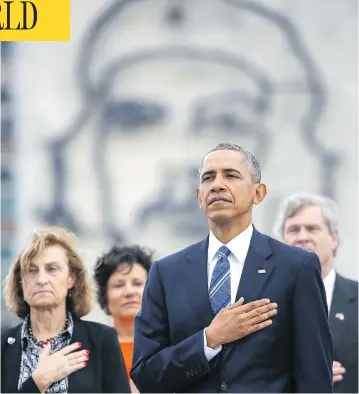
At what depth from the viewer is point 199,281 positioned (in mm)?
2432

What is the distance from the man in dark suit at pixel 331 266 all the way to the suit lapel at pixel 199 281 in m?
1.40

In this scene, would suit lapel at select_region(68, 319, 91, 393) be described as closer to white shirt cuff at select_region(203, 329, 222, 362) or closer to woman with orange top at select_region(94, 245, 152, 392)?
woman with orange top at select_region(94, 245, 152, 392)

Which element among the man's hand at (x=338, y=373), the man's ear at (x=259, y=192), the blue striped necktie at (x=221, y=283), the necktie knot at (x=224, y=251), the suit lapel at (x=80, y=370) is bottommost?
the man's hand at (x=338, y=373)

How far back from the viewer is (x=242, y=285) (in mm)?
2385

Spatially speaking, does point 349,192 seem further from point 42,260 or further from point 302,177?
point 42,260

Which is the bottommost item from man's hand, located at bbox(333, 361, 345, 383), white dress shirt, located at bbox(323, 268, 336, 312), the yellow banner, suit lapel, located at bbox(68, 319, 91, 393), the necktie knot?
man's hand, located at bbox(333, 361, 345, 383)

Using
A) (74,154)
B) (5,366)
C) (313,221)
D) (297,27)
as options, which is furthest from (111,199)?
(5,366)

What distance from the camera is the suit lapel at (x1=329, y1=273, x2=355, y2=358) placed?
3730 millimetres

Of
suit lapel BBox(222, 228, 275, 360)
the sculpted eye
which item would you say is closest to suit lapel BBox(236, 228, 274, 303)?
suit lapel BBox(222, 228, 275, 360)

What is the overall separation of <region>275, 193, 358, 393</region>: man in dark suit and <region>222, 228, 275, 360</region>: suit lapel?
1363 millimetres

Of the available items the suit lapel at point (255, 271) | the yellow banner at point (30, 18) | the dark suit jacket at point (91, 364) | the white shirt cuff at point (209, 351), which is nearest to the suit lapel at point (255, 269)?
the suit lapel at point (255, 271)

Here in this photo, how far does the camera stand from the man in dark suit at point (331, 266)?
3.69m

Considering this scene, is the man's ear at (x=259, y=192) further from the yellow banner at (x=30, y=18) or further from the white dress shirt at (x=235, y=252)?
the yellow banner at (x=30, y=18)

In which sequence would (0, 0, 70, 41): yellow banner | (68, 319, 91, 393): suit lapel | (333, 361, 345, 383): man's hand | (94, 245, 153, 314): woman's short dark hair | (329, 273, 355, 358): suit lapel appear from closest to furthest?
(68, 319, 91, 393): suit lapel < (333, 361, 345, 383): man's hand < (329, 273, 355, 358): suit lapel < (94, 245, 153, 314): woman's short dark hair < (0, 0, 70, 41): yellow banner
